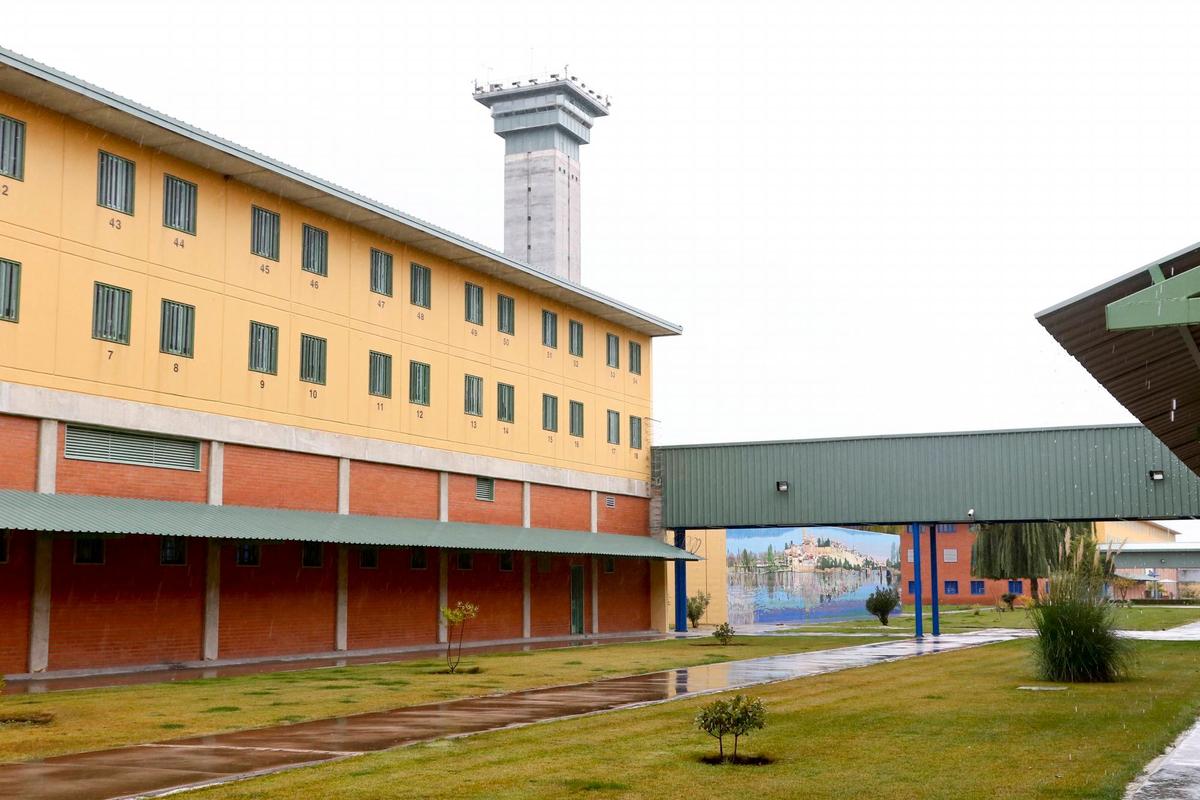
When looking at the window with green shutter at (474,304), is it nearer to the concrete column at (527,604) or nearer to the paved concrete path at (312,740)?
the concrete column at (527,604)

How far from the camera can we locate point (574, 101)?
7625 centimetres

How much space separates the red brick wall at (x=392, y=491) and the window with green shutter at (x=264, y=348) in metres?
3.89

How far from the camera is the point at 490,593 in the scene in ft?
128

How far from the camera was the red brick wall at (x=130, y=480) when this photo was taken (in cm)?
2528

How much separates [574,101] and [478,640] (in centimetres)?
4595

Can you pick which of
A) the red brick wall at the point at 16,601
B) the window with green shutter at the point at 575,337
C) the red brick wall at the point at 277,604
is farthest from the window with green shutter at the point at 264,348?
the window with green shutter at the point at 575,337

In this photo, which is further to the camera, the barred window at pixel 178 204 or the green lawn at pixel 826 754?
the barred window at pixel 178 204

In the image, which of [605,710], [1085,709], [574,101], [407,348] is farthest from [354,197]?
[574,101]

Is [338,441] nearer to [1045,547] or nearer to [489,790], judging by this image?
[489,790]

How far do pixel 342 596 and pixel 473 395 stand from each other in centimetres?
818

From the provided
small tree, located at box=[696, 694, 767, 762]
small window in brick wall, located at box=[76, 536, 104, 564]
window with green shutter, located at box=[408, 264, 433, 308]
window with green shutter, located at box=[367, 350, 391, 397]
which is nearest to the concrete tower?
window with green shutter, located at box=[408, 264, 433, 308]

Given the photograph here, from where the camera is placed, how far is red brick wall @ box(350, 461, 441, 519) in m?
33.4

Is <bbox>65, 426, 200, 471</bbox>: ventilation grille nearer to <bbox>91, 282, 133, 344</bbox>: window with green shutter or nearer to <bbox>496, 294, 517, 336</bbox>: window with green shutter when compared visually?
<bbox>91, 282, 133, 344</bbox>: window with green shutter

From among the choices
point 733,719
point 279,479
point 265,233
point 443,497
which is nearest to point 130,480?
point 279,479
